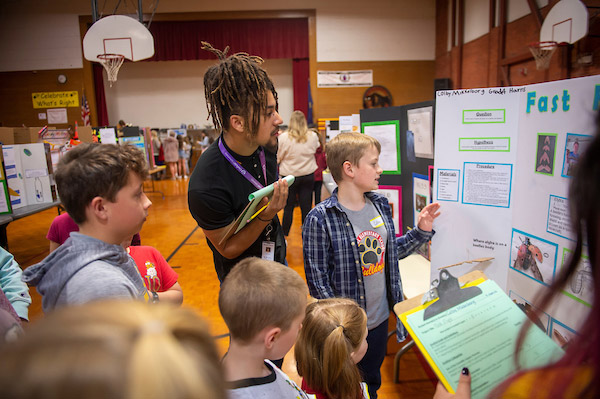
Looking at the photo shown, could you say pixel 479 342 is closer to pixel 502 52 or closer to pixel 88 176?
pixel 88 176

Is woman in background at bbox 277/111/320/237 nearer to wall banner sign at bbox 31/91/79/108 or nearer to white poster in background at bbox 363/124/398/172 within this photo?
white poster in background at bbox 363/124/398/172

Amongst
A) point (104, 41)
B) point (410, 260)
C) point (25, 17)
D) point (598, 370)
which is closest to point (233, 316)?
point (598, 370)

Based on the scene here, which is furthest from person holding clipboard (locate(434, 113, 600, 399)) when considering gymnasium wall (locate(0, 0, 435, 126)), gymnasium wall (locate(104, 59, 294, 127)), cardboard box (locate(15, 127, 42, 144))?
gymnasium wall (locate(104, 59, 294, 127))

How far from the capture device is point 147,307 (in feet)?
1.59

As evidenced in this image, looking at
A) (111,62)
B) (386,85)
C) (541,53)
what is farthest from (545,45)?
(111,62)

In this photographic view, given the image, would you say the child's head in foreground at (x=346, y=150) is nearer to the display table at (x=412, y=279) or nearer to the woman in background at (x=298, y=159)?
the display table at (x=412, y=279)

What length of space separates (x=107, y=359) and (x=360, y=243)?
5.02ft

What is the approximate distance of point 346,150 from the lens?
74.9 inches

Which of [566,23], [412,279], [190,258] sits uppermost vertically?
[566,23]

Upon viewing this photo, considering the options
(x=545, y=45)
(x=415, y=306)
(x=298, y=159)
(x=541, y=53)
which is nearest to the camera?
(x=415, y=306)

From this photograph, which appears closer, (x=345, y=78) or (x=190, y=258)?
(x=190, y=258)

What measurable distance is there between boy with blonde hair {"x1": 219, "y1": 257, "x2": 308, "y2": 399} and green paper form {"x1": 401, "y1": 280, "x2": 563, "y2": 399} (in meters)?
0.34

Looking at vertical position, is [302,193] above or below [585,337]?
below

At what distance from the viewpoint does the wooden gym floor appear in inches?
96.5
